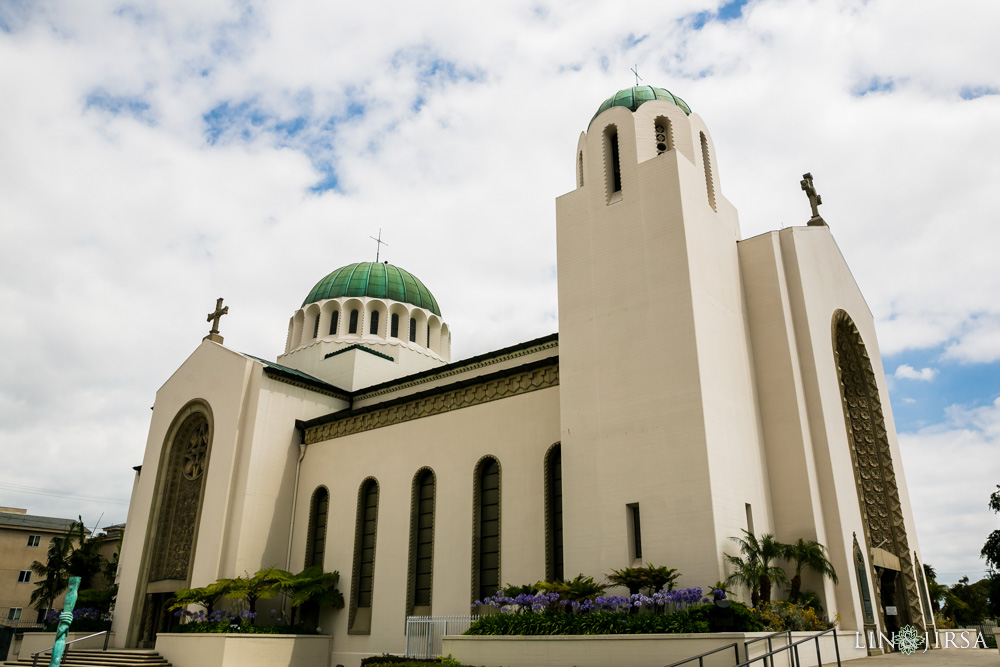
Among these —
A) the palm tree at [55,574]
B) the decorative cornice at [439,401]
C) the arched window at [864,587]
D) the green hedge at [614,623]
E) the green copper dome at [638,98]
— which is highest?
the green copper dome at [638,98]

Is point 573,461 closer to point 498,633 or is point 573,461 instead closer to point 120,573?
point 498,633

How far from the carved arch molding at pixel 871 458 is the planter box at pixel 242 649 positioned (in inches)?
547

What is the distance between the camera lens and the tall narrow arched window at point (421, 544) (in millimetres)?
18500

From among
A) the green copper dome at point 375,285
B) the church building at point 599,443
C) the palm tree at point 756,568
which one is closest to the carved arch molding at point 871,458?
the church building at point 599,443

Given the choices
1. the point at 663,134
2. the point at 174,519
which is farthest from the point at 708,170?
the point at 174,519

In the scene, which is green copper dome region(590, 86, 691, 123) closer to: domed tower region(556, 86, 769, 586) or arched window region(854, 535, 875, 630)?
domed tower region(556, 86, 769, 586)

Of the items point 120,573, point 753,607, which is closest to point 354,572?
point 120,573

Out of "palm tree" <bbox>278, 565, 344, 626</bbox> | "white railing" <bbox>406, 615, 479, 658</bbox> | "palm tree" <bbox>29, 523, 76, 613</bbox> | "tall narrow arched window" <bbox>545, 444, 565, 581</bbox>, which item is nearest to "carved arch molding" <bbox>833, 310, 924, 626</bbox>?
"tall narrow arched window" <bbox>545, 444, 565, 581</bbox>

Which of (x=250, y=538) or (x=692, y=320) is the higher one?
(x=692, y=320)

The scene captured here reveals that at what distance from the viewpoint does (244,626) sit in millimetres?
18500

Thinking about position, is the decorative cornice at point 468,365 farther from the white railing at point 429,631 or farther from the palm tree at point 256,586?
the white railing at point 429,631

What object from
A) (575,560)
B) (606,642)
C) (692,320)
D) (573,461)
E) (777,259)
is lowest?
(606,642)

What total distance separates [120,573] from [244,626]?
8.58 meters

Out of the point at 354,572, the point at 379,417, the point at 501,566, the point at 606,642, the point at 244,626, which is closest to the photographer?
the point at 606,642
